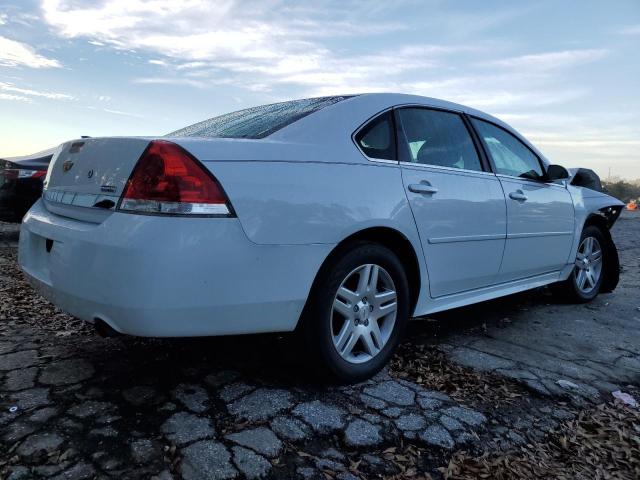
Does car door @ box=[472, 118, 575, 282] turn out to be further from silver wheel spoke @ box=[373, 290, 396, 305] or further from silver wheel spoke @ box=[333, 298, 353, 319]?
silver wheel spoke @ box=[333, 298, 353, 319]

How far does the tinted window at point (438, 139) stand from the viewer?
2988mm

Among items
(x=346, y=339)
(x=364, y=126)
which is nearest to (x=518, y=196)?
(x=364, y=126)

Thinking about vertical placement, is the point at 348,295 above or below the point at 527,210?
below

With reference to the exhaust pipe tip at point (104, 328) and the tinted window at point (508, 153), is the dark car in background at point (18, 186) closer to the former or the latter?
the exhaust pipe tip at point (104, 328)

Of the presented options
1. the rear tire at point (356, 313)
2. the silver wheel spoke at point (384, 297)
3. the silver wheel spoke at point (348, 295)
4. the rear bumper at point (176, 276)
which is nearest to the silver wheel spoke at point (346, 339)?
the rear tire at point (356, 313)

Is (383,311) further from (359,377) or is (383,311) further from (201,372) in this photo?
(201,372)

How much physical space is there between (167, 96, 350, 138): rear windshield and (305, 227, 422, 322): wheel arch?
667mm

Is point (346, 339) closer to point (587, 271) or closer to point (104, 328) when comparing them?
point (104, 328)

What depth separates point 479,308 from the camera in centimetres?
453

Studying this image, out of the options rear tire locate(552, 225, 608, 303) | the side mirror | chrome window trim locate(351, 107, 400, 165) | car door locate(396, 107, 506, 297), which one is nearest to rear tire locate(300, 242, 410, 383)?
car door locate(396, 107, 506, 297)

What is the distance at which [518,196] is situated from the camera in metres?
3.64

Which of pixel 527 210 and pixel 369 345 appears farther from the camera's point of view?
pixel 527 210

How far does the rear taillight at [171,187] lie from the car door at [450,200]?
3.87ft

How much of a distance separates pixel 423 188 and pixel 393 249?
0.39 metres
